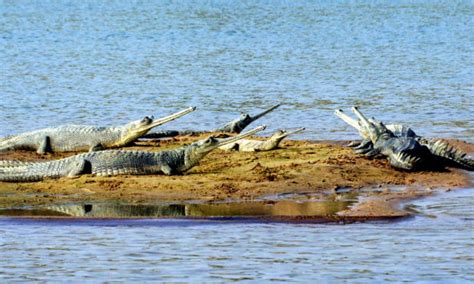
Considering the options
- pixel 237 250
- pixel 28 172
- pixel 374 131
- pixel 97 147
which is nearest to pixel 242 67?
pixel 97 147

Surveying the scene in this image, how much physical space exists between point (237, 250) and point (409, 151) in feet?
15.4

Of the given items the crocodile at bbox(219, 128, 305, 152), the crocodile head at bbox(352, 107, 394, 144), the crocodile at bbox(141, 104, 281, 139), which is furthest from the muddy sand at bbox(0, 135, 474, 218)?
the crocodile at bbox(141, 104, 281, 139)

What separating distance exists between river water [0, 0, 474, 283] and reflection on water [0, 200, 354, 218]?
1.52 feet

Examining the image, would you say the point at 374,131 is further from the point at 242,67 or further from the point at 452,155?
the point at 242,67

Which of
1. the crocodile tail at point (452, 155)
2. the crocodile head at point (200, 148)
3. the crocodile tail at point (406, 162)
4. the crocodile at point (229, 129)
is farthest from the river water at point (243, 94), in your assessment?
the crocodile head at point (200, 148)

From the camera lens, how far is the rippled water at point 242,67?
21.8 metres

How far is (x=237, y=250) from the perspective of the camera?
10.2 metres

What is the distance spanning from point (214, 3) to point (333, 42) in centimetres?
2927

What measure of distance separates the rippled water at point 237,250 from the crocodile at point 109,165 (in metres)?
2.39

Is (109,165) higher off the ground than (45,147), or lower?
lower

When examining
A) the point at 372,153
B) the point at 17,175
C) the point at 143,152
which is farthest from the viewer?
the point at 372,153

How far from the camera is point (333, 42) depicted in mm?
41094

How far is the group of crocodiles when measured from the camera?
13.9m

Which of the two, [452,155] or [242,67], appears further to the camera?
[242,67]
